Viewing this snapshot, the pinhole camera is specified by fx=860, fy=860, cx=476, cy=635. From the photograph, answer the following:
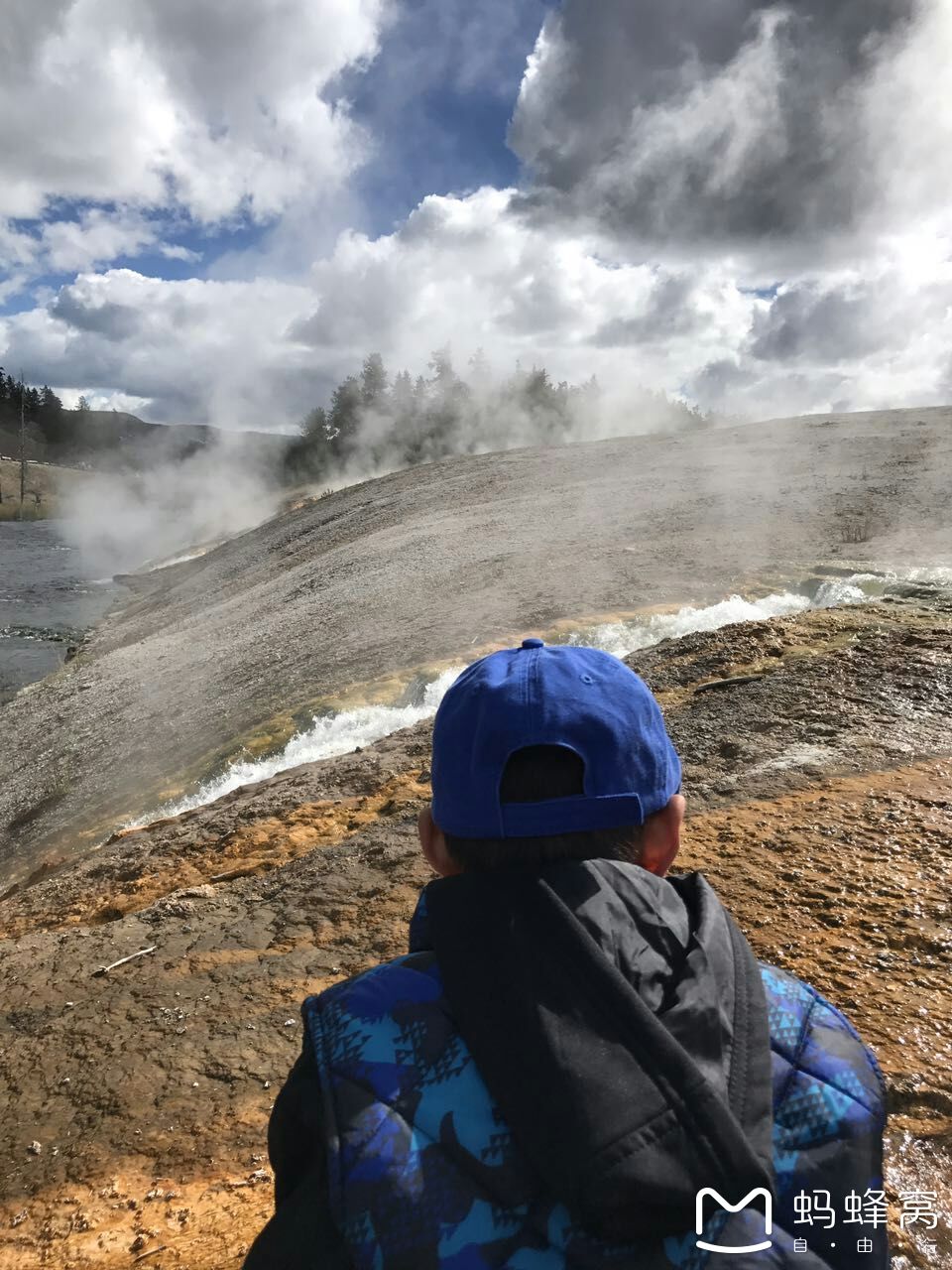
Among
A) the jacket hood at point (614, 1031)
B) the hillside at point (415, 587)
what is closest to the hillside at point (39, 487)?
the hillside at point (415, 587)

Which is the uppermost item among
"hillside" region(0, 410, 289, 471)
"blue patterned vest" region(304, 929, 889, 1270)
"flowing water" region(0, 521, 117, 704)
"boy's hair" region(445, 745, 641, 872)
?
"hillside" region(0, 410, 289, 471)

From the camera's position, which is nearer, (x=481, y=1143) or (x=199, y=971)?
(x=481, y=1143)

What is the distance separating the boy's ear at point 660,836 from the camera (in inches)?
57.9

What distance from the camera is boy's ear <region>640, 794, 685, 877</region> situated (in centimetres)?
147

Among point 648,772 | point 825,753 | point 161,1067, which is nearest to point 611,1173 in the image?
point 648,772

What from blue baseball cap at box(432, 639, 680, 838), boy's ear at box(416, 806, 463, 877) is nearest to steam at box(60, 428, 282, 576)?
boy's ear at box(416, 806, 463, 877)

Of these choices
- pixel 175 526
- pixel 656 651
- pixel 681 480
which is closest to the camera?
pixel 656 651

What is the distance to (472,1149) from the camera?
3.74 feet

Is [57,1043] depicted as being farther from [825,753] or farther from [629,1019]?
[825,753]

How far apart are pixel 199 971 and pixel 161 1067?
68 cm

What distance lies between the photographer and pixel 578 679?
1446 millimetres

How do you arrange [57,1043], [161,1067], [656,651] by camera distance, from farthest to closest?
[656,651]
[57,1043]
[161,1067]

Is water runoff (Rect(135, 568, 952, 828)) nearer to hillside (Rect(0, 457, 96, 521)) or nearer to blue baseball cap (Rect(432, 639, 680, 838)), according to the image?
blue baseball cap (Rect(432, 639, 680, 838))

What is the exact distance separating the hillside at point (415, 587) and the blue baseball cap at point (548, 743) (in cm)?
777
